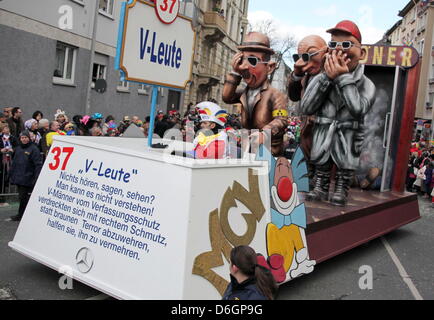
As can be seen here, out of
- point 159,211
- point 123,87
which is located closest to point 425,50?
point 123,87

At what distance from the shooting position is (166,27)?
13.9 ft

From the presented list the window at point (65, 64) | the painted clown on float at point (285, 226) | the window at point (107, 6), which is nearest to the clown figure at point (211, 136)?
the painted clown on float at point (285, 226)

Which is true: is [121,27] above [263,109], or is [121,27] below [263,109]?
above

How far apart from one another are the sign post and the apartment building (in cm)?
823

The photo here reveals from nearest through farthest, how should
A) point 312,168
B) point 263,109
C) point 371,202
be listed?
point 263,109 < point 371,202 < point 312,168

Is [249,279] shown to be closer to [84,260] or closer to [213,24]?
[84,260]

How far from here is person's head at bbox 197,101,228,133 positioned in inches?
166

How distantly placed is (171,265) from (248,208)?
90 cm

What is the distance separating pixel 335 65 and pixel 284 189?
2.15 m

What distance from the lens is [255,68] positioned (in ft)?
18.5

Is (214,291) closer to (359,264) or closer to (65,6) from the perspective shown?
(359,264)

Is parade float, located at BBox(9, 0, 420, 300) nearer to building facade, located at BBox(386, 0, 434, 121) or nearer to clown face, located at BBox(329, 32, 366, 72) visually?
clown face, located at BBox(329, 32, 366, 72)

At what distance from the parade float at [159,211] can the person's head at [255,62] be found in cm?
127
